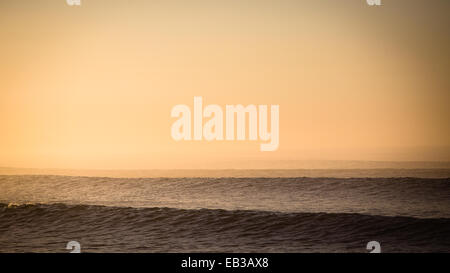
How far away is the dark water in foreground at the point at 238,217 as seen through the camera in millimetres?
13844

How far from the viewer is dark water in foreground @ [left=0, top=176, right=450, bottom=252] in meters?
13.8

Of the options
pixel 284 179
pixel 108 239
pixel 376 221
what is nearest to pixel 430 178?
pixel 284 179

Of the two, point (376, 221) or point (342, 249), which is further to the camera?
point (376, 221)

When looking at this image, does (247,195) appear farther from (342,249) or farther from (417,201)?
(342,249)

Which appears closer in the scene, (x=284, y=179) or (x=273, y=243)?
(x=273, y=243)

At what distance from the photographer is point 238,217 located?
17.4 meters

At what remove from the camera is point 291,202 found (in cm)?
2164

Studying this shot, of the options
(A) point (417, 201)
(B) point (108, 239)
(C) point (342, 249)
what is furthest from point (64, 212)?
(A) point (417, 201)

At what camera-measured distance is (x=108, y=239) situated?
570 inches
